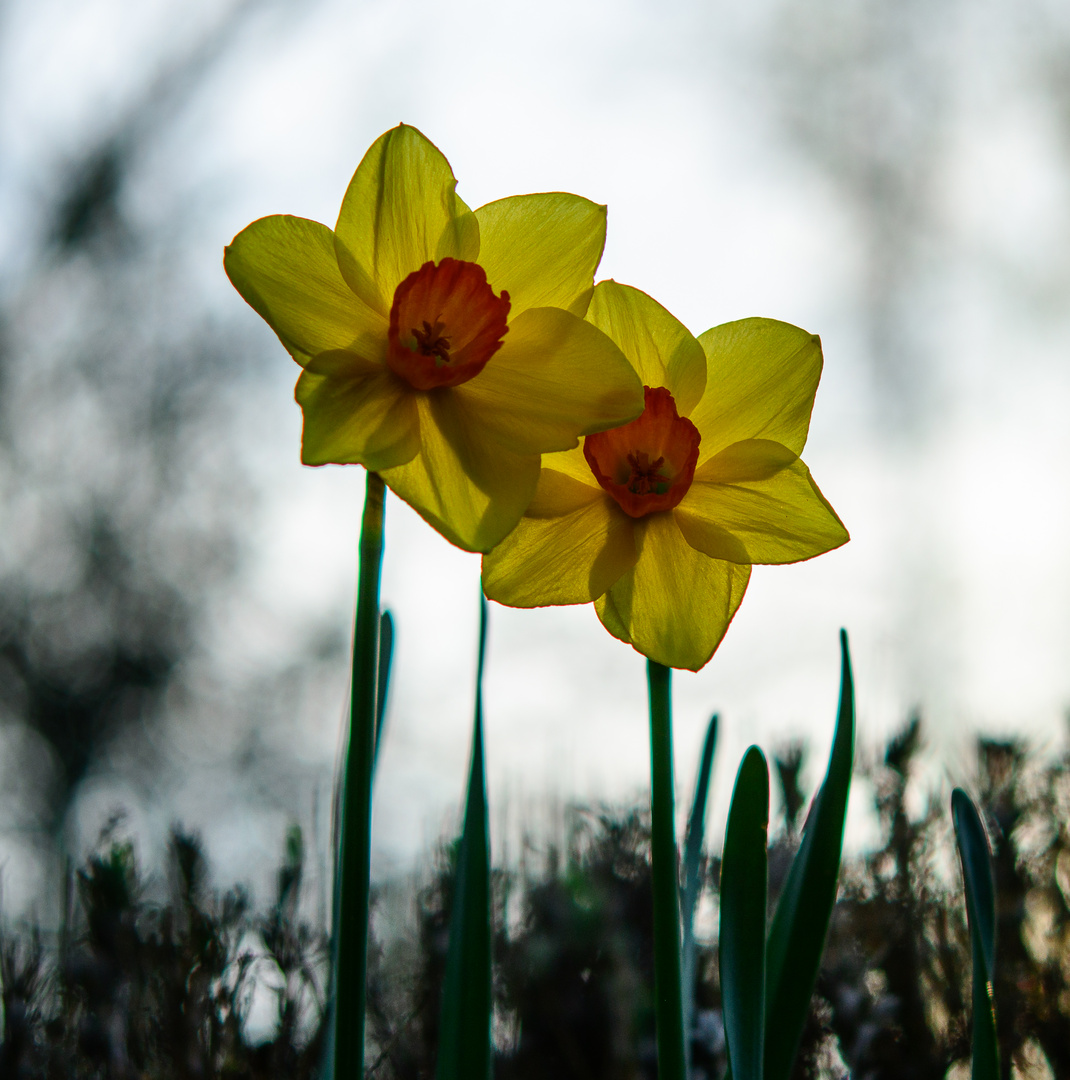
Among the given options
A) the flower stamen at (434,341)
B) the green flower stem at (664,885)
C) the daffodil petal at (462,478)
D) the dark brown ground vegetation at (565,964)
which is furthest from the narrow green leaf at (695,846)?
the dark brown ground vegetation at (565,964)

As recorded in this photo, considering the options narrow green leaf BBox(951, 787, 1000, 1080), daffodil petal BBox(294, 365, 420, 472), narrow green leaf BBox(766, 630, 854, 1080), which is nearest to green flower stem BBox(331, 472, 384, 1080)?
daffodil petal BBox(294, 365, 420, 472)

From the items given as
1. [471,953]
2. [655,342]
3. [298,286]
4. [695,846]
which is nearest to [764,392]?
[655,342]

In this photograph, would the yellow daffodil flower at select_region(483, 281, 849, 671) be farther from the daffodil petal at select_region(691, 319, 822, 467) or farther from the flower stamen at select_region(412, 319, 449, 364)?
the flower stamen at select_region(412, 319, 449, 364)

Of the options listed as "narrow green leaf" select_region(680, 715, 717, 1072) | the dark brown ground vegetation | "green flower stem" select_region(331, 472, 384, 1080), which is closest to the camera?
"green flower stem" select_region(331, 472, 384, 1080)

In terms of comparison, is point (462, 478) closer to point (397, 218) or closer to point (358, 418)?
point (358, 418)

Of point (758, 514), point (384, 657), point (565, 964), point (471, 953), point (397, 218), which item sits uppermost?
point (397, 218)

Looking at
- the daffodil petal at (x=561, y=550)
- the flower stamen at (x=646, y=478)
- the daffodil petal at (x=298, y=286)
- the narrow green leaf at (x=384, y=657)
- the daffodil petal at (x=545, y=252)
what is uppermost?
the daffodil petal at (x=545, y=252)

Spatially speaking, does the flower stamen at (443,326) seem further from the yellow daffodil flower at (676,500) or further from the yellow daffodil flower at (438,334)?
the yellow daffodil flower at (676,500)

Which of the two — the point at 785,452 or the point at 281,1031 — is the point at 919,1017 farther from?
the point at 785,452

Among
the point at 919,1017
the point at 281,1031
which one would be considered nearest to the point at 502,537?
the point at 281,1031
